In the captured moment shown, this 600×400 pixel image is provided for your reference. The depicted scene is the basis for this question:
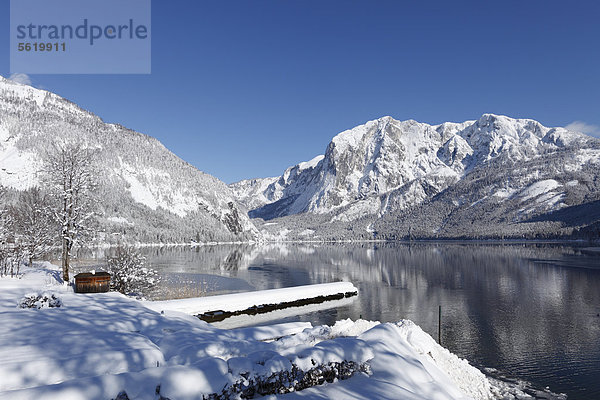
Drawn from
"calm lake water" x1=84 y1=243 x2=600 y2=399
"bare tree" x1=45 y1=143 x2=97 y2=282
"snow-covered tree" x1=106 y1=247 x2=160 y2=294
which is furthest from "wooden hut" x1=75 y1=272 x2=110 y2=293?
"calm lake water" x1=84 y1=243 x2=600 y2=399

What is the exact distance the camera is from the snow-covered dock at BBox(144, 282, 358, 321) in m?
24.8

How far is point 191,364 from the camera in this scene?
7578 mm

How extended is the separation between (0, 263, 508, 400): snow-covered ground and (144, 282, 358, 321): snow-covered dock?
31.6 ft

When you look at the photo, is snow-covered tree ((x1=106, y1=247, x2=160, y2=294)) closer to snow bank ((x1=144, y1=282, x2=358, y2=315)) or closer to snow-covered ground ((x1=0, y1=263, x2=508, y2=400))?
snow bank ((x1=144, y1=282, x2=358, y2=315))

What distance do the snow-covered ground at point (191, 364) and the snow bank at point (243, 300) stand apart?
946 cm

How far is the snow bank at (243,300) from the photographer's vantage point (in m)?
24.3

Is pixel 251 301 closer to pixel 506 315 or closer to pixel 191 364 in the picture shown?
pixel 506 315

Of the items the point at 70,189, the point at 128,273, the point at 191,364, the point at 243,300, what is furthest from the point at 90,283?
the point at 191,364

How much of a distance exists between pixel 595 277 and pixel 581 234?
154m

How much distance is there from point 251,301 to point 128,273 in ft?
34.3

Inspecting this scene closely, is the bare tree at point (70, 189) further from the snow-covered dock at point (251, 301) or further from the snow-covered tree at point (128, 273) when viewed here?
the snow-covered dock at point (251, 301)

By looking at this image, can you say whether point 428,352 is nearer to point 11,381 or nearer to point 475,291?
point 11,381

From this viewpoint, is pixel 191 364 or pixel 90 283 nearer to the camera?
pixel 191 364

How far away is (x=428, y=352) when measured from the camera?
13.5 m
